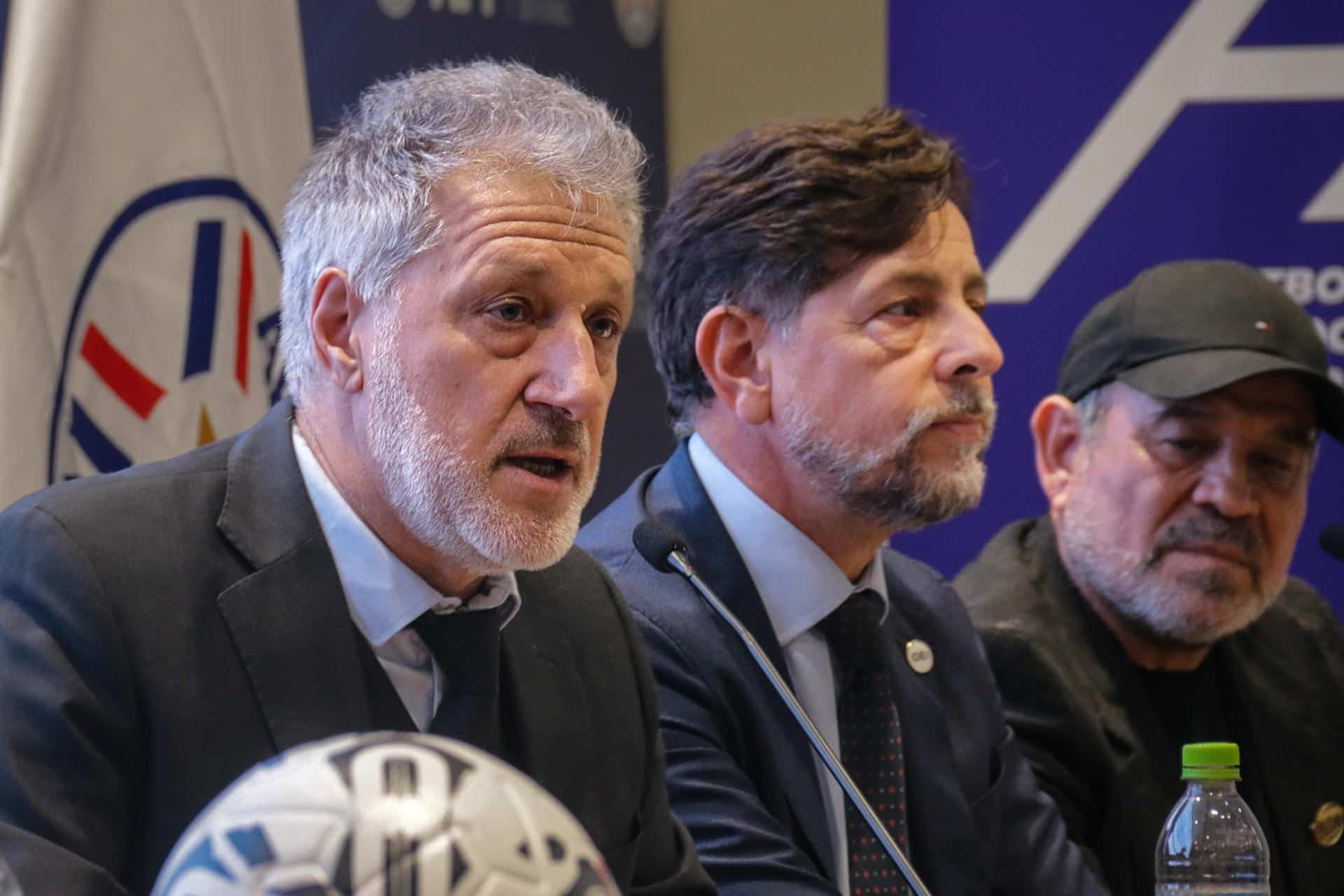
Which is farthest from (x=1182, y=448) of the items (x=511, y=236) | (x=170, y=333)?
(x=170, y=333)

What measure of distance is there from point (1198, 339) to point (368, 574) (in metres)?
1.68

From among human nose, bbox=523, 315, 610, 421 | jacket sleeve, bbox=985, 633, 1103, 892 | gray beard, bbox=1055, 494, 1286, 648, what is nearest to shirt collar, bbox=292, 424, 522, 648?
human nose, bbox=523, 315, 610, 421

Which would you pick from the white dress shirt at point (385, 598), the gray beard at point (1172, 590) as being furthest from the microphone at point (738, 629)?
the gray beard at point (1172, 590)

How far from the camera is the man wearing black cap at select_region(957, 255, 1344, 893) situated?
9.27 ft

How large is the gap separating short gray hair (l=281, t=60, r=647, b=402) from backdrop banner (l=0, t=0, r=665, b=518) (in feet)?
1.32

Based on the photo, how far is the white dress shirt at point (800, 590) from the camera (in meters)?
2.28

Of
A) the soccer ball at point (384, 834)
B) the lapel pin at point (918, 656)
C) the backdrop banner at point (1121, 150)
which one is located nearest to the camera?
the soccer ball at point (384, 834)

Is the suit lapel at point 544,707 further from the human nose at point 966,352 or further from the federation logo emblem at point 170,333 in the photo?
the federation logo emblem at point 170,333

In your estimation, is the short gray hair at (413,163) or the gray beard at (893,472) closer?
the short gray hair at (413,163)

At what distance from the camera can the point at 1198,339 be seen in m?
2.95

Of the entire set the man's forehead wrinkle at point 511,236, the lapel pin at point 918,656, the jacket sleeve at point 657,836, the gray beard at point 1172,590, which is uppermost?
the man's forehead wrinkle at point 511,236

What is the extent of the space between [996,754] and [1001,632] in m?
0.34

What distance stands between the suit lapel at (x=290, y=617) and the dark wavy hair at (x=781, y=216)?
1.02m

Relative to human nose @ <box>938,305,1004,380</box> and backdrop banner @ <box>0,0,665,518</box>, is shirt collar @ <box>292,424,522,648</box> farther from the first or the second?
human nose @ <box>938,305,1004,380</box>
